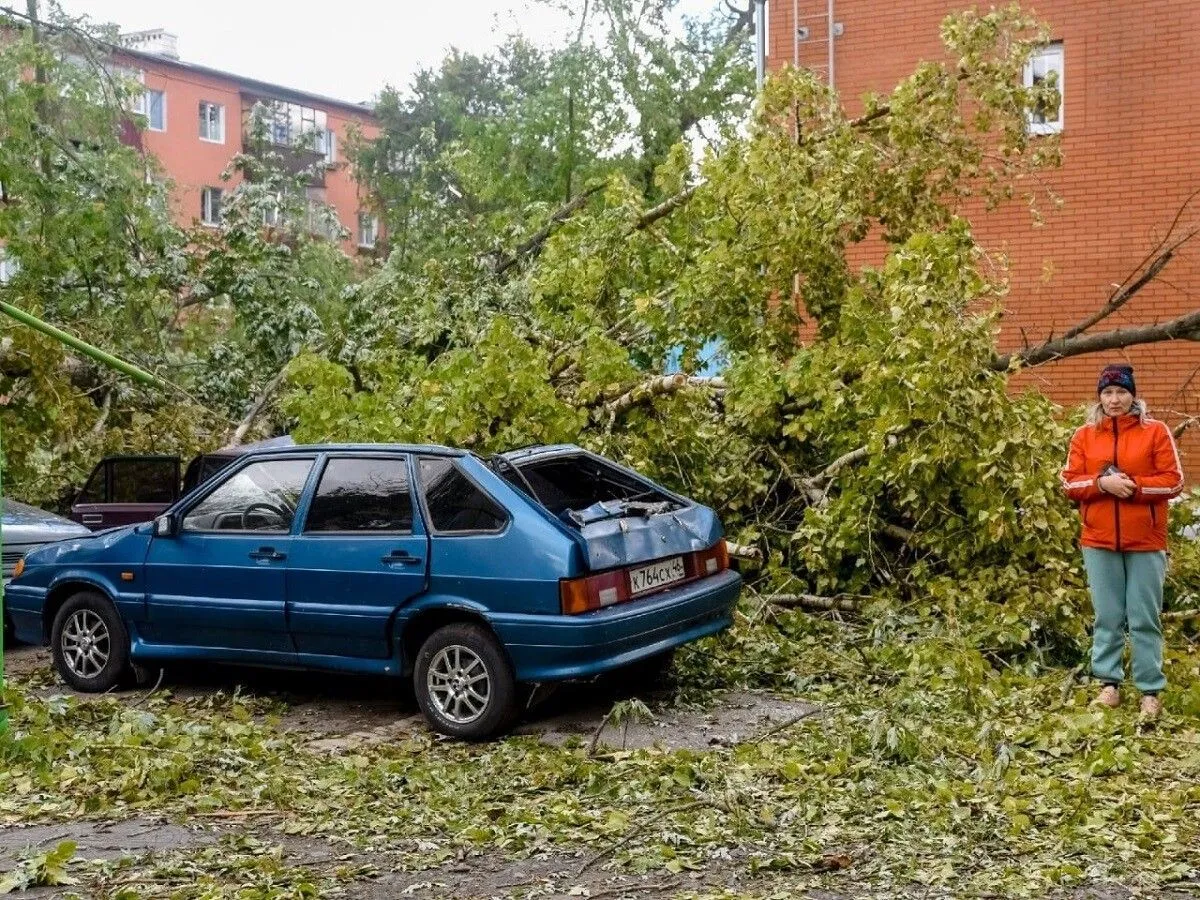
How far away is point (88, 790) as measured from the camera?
6.31 m

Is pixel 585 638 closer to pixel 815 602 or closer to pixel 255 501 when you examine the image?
pixel 255 501

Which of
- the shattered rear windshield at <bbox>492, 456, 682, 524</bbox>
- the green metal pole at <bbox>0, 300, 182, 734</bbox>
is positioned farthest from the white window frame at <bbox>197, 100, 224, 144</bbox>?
the shattered rear windshield at <bbox>492, 456, 682, 524</bbox>

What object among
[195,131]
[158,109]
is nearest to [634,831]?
[158,109]

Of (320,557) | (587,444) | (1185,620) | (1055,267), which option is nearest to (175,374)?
(587,444)

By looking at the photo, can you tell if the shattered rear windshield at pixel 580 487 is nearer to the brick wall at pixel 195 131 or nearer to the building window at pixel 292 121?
the building window at pixel 292 121

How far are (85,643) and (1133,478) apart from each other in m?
6.41

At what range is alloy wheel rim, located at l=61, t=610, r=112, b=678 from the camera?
28.1 feet

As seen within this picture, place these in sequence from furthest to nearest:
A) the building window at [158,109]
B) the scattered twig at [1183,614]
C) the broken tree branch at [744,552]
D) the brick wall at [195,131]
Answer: the building window at [158,109], the brick wall at [195,131], the broken tree branch at [744,552], the scattered twig at [1183,614]

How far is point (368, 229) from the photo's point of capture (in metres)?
49.7

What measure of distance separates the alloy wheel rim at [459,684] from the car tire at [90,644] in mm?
2424

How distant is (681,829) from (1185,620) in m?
5.16

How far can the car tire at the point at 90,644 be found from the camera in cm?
847

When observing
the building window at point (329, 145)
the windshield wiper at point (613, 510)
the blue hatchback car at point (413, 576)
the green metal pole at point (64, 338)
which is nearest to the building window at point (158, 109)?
the building window at point (329, 145)

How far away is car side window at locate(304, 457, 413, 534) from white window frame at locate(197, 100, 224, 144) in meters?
43.8
